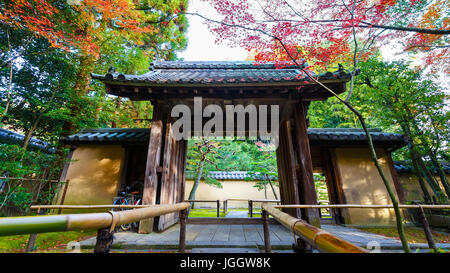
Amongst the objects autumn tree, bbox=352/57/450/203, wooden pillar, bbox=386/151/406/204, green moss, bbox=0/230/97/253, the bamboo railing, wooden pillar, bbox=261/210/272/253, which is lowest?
green moss, bbox=0/230/97/253

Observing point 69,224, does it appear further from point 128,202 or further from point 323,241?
point 128,202

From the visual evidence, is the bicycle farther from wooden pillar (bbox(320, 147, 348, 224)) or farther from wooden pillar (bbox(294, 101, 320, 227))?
wooden pillar (bbox(320, 147, 348, 224))

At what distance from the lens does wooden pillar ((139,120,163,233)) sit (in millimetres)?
3964

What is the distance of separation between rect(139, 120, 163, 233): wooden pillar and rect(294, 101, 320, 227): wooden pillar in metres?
3.65

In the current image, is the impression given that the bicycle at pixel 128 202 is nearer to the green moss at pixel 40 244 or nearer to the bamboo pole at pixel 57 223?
the green moss at pixel 40 244

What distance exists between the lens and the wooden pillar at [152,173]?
3.96m

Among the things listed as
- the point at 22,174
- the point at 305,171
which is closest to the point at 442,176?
the point at 305,171

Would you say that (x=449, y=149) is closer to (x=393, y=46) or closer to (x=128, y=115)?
(x=393, y=46)

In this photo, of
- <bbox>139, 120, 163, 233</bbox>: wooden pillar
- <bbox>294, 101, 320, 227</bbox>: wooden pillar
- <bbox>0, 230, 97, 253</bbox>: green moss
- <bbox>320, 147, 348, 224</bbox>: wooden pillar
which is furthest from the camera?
<bbox>320, 147, 348, 224</bbox>: wooden pillar

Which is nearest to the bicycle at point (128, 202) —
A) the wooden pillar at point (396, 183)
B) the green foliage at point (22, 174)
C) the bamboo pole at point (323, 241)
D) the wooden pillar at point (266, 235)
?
the green foliage at point (22, 174)

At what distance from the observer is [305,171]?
159 inches

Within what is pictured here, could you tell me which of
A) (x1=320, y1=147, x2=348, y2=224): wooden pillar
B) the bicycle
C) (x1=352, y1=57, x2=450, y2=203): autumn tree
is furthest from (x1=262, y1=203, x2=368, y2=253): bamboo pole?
(x1=352, y1=57, x2=450, y2=203): autumn tree

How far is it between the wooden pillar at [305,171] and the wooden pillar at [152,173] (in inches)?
144

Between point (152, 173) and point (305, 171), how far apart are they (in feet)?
12.5
